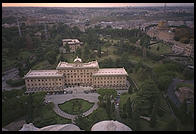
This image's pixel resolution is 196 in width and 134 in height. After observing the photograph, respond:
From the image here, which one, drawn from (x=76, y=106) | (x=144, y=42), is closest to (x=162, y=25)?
(x=144, y=42)

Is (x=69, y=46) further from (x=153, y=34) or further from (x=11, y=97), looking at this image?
(x=11, y=97)

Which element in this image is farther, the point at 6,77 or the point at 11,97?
the point at 6,77

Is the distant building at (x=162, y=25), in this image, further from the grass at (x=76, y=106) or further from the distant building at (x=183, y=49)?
the grass at (x=76, y=106)

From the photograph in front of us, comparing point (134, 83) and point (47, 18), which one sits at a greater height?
point (47, 18)

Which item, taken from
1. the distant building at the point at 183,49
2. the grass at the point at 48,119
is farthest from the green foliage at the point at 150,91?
the grass at the point at 48,119

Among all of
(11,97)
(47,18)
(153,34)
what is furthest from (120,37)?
(11,97)
